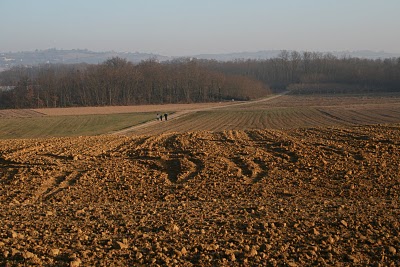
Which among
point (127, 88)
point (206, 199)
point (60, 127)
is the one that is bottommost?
point (60, 127)

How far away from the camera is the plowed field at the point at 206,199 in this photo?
7.14 metres

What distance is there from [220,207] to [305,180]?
175 inches

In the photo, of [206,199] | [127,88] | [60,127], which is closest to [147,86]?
[127,88]

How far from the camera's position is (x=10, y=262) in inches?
265

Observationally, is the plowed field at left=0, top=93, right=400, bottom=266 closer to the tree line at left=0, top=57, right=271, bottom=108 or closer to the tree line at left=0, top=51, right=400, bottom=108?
the tree line at left=0, top=57, right=271, bottom=108

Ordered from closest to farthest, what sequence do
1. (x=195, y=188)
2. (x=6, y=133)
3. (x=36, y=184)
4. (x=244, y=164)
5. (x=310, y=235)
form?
(x=310, y=235) → (x=195, y=188) → (x=36, y=184) → (x=244, y=164) → (x=6, y=133)

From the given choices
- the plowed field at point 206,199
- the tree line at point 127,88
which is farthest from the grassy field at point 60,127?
the tree line at point 127,88

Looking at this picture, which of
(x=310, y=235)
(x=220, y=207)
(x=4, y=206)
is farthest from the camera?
(x=4, y=206)

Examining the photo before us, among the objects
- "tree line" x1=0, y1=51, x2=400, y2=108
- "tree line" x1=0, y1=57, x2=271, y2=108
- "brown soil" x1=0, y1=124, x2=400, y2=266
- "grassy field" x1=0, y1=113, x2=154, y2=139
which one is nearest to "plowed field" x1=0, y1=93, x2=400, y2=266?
"brown soil" x1=0, y1=124, x2=400, y2=266

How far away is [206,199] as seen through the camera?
11.7m

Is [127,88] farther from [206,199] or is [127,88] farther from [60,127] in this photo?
[206,199]

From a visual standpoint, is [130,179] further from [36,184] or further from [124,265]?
[124,265]

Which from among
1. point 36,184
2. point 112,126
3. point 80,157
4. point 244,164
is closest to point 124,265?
point 36,184

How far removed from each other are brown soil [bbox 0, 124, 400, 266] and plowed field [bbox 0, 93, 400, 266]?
32 mm
